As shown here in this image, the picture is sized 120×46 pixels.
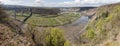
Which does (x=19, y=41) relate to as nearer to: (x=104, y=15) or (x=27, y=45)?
(x=27, y=45)

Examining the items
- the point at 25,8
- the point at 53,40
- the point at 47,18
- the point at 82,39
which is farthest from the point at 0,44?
the point at 47,18

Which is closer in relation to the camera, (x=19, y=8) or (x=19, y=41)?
(x=19, y=41)

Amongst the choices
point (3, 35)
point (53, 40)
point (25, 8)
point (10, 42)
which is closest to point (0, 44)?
point (10, 42)

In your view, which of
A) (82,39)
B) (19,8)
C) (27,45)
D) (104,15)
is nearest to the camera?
(27,45)

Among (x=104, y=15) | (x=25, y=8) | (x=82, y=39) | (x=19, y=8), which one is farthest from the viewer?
(x=25, y=8)

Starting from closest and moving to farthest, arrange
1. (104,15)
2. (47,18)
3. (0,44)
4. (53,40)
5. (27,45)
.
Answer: (0,44)
(27,45)
(53,40)
(104,15)
(47,18)

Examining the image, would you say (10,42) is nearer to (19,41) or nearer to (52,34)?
(19,41)

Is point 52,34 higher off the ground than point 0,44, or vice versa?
point 0,44

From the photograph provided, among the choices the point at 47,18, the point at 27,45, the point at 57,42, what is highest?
the point at 27,45

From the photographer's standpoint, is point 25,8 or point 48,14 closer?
point 25,8
